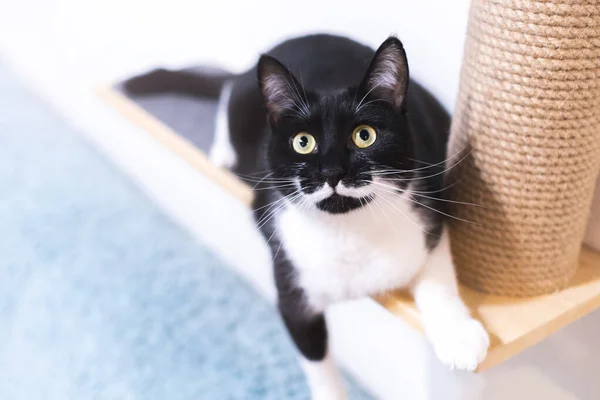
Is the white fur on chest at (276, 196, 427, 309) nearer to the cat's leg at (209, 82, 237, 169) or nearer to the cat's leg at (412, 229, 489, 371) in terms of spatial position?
the cat's leg at (412, 229, 489, 371)

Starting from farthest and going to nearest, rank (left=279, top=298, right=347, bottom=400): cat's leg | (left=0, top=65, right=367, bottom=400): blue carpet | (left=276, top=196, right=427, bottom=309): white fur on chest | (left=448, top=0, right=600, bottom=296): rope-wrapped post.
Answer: (left=0, top=65, right=367, bottom=400): blue carpet → (left=279, top=298, right=347, bottom=400): cat's leg → (left=276, top=196, right=427, bottom=309): white fur on chest → (left=448, top=0, right=600, bottom=296): rope-wrapped post

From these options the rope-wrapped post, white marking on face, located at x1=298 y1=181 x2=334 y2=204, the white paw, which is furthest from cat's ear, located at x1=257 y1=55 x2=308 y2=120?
the white paw

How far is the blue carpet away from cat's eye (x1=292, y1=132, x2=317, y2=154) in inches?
26.8

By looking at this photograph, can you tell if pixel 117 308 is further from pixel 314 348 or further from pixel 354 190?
pixel 354 190

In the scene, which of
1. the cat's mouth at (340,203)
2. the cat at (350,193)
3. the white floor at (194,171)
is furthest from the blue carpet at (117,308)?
the cat's mouth at (340,203)

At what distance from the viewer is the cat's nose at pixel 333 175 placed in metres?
0.71

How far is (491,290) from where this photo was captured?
893mm

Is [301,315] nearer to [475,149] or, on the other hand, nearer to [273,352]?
[475,149]

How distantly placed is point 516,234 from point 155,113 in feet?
3.04

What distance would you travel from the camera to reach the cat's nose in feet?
2.33

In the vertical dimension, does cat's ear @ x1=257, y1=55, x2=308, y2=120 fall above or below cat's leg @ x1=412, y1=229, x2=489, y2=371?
above

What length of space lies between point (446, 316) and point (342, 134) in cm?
28

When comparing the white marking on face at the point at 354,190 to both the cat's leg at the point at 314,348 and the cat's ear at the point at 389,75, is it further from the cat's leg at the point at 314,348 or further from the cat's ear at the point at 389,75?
the cat's leg at the point at 314,348

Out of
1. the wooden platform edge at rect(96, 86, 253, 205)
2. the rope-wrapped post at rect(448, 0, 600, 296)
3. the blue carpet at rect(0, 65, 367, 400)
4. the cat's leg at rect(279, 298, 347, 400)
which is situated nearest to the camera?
the rope-wrapped post at rect(448, 0, 600, 296)
